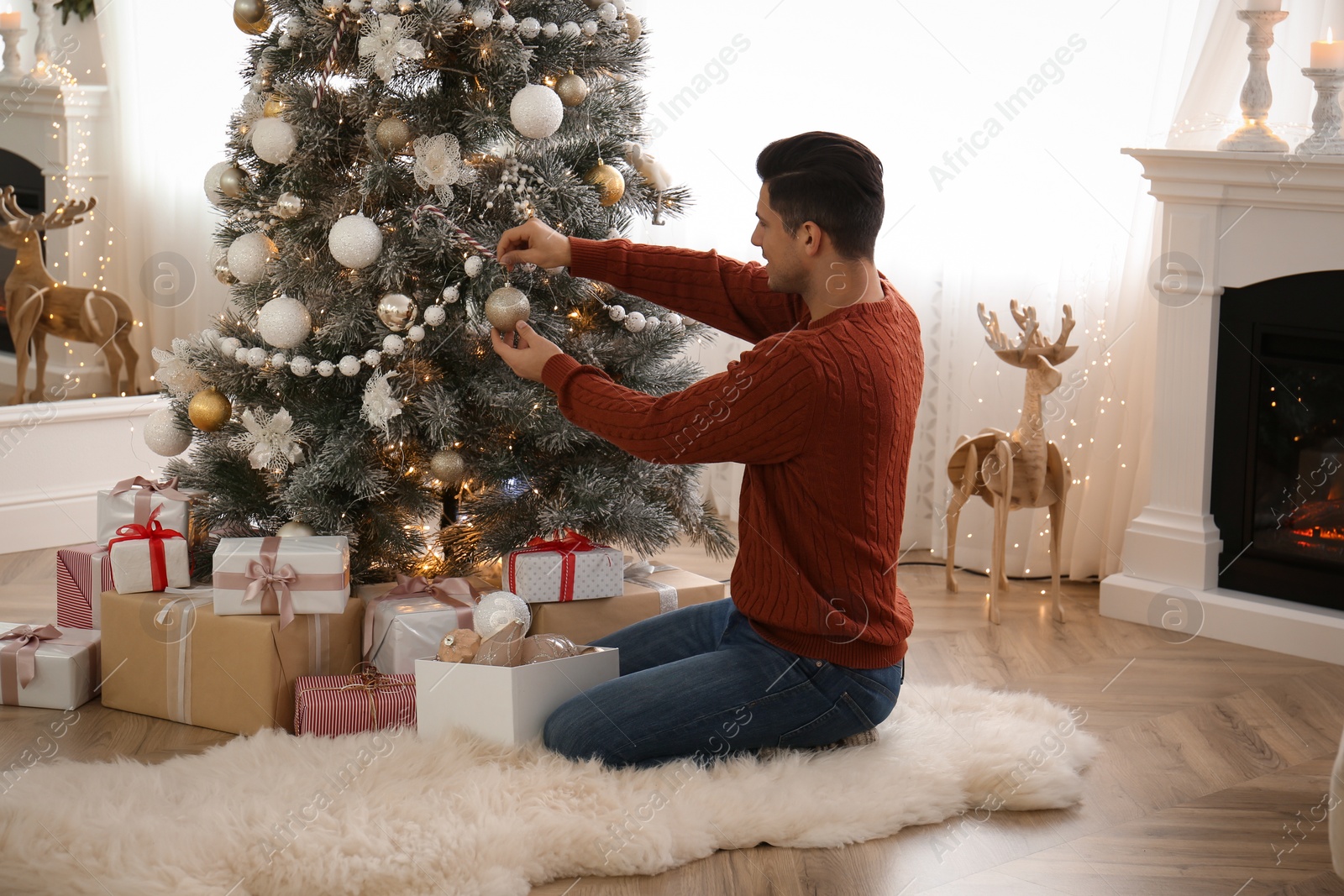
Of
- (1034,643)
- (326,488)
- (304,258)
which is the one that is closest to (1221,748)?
(1034,643)

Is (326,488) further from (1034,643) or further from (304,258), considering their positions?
(1034,643)

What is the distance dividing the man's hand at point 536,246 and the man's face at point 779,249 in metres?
0.43

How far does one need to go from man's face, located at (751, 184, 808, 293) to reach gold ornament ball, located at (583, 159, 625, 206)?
1.64 feet

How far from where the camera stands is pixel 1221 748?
2.53 metres

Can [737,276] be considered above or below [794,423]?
above

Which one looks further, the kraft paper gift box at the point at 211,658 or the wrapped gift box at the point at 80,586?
the wrapped gift box at the point at 80,586

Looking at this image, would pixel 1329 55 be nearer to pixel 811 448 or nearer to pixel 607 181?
pixel 607 181

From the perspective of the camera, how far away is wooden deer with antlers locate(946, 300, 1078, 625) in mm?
3354

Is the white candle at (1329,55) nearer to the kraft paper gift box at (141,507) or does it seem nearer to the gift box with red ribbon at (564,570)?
the gift box with red ribbon at (564,570)

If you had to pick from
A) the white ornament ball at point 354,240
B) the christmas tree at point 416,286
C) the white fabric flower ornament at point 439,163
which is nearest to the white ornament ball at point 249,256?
the christmas tree at point 416,286

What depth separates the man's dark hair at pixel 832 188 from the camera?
6.59 feet

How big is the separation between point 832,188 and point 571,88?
0.70 metres

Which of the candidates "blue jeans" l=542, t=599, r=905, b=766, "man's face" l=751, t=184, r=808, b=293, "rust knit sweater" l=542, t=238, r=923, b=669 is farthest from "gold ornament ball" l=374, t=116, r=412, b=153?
"blue jeans" l=542, t=599, r=905, b=766

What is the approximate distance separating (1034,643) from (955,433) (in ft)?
2.99
